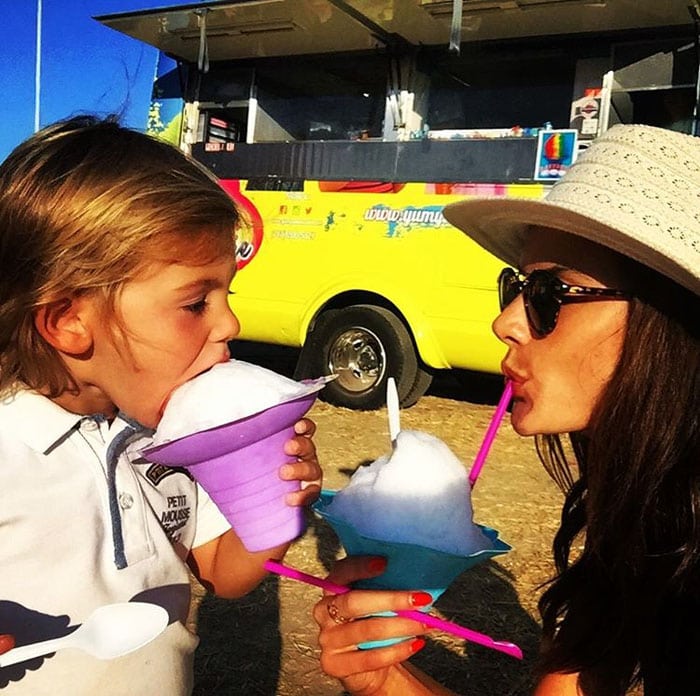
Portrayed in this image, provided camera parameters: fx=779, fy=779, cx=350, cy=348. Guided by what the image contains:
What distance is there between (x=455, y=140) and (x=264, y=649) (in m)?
4.97

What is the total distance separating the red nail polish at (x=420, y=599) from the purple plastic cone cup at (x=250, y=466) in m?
0.29

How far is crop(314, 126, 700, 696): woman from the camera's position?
138 centimetres

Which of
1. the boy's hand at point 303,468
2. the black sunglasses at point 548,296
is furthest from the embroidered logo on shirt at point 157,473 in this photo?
the black sunglasses at point 548,296

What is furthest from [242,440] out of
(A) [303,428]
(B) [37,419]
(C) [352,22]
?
(C) [352,22]

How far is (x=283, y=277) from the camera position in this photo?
7488mm

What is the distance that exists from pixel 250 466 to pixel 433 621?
0.41 meters

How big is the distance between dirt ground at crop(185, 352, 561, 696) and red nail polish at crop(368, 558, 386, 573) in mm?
1623

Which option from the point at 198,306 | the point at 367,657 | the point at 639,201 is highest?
the point at 639,201

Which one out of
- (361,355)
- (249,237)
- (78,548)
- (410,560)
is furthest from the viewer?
(361,355)

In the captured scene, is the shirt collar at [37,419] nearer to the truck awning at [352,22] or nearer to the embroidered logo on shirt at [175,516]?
the embroidered logo on shirt at [175,516]

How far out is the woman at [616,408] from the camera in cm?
138

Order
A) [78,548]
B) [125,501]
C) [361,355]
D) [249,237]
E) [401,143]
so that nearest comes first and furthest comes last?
[78,548] → [125,501] → [401,143] → [249,237] → [361,355]

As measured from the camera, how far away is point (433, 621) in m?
1.30

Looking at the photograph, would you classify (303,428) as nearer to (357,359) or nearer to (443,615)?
(443,615)
